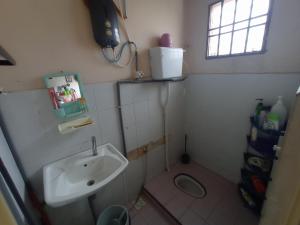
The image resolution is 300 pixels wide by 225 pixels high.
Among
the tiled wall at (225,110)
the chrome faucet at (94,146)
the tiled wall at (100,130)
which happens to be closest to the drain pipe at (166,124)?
the tiled wall at (100,130)

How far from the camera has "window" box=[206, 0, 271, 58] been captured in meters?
1.11

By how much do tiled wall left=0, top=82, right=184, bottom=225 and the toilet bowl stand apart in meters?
0.26

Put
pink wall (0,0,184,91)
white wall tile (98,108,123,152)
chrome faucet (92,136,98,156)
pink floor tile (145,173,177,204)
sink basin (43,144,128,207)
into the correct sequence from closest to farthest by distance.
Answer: pink wall (0,0,184,91)
sink basin (43,144,128,207)
chrome faucet (92,136,98,156)
white wall tile (98,108,123,152)
pink floor tile (145,173,177,204)

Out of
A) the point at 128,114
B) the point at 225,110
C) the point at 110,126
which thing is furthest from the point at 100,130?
the point at 225,110

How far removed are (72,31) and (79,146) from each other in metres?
0.82

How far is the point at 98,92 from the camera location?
1088mm

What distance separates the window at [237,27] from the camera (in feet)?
3.64

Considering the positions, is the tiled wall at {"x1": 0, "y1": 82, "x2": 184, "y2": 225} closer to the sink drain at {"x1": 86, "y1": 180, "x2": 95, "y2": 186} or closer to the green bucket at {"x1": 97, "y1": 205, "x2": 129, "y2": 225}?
the green bucket at {"x1": 97, "y1": 205, "x2": 129, "y2": 225}

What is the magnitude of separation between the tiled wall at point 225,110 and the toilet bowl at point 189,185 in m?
0.30

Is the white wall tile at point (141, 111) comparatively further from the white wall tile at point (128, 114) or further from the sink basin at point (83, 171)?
the sink basin at point (83, 171)

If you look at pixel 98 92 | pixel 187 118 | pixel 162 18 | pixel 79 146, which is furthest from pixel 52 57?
pixel 187 118

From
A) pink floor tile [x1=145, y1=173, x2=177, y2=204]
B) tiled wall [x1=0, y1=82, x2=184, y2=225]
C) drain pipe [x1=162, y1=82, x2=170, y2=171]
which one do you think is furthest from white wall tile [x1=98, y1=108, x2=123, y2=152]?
pink floor tile [x1=145, y1=173, x2=177, y2=204]

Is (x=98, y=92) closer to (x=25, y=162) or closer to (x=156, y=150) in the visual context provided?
(x=25, y=162)

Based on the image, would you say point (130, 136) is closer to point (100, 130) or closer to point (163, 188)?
point (100, 130)
